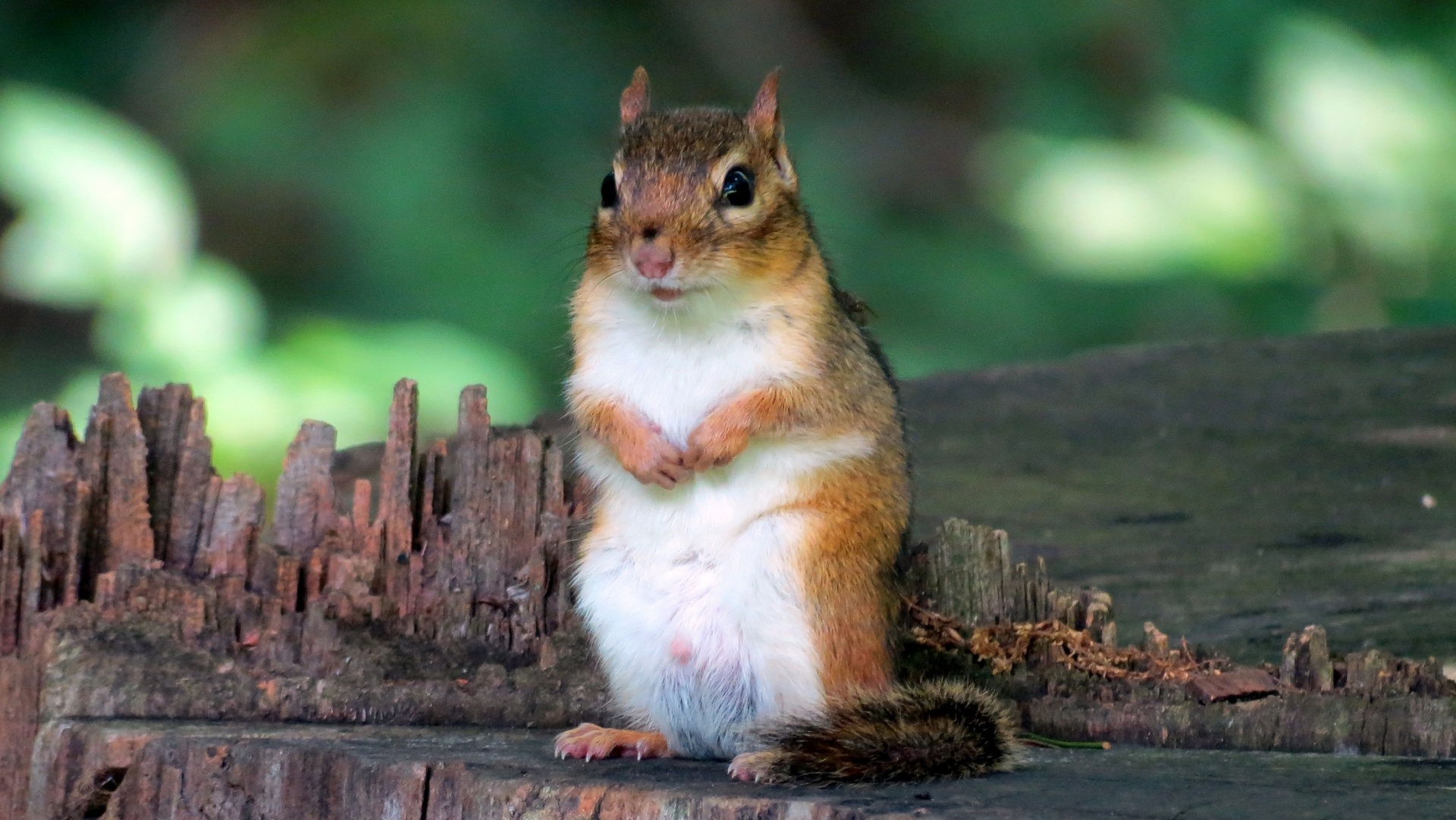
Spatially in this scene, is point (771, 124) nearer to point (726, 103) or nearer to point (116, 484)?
point (116, 484)

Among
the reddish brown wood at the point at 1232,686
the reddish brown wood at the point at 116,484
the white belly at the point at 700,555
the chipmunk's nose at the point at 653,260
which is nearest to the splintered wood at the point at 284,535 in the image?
the reddish brown wood at the point at 116,484

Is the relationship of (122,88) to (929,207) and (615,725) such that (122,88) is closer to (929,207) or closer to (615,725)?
(929,207)

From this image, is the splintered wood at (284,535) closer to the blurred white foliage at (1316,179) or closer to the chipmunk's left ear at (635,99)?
the chipmunk's left ear at (635,99)

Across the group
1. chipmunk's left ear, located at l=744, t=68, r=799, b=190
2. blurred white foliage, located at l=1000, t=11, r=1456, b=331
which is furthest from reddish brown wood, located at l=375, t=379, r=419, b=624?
blurred white foliage, located at l=1000, t=11, r=1456, b=331

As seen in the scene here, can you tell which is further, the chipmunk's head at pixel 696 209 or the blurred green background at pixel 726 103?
the blurred green background at pixel 726 103

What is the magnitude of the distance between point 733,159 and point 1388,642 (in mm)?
1081

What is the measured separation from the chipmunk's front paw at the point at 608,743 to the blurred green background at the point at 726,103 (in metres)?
2.25

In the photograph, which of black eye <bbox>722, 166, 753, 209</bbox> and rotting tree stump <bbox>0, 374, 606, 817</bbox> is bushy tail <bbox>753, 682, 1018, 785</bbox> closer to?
rotting tree stump <bbox>0, 374, 606, 817</bbox>

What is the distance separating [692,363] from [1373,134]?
122 inches

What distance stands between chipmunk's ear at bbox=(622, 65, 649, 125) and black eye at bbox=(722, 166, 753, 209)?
0.22 m

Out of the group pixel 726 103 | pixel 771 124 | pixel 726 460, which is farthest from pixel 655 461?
pixel 726 103

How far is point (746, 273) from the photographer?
6.54 ft

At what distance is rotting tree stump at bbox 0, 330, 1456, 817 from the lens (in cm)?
188

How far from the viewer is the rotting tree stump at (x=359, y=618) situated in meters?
1.88
